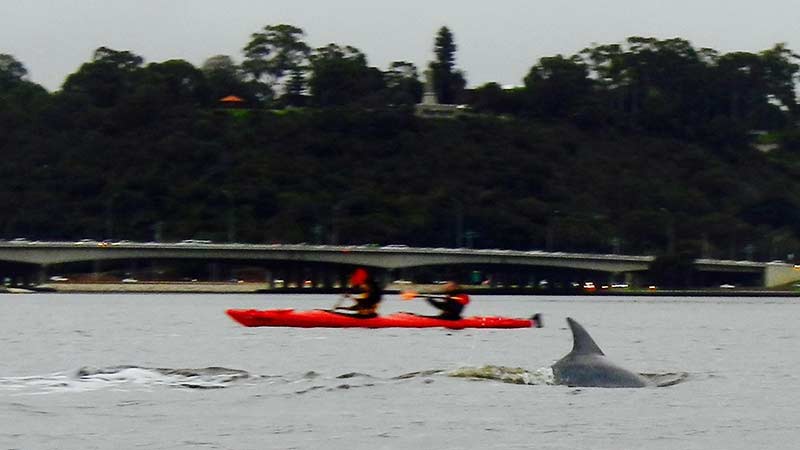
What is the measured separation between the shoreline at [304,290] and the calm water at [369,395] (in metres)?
87.0

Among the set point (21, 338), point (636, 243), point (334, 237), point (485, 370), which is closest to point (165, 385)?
point (485, 370)

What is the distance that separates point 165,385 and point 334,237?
143 metres

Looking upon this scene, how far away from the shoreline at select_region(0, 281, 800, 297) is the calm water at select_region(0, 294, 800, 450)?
87.0 m

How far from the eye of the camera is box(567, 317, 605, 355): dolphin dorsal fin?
1641 inches

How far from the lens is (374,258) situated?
15288 centimetres

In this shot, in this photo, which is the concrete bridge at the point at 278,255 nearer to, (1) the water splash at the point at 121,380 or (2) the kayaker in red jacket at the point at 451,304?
(2) the kayaker in red jacket at the point at 451,304

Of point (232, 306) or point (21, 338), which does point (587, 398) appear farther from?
point (232, 306)

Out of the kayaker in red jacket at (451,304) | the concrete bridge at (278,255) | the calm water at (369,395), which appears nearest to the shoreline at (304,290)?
the concrete bridge at (278,255)

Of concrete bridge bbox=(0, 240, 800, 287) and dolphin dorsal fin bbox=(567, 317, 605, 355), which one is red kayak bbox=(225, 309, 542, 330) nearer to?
dolphin dorsal fin bbox=(567, 317, 605, 355)

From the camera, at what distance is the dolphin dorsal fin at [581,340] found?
1641 inches

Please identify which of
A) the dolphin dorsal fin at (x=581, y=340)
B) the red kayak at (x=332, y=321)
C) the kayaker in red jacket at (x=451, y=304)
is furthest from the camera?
the kayaker in red jacket at (x=451, y=304)

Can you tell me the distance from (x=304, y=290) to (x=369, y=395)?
123959 mm

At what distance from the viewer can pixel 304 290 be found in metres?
167

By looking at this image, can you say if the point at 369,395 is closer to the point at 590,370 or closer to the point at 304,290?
the point at 590,370
